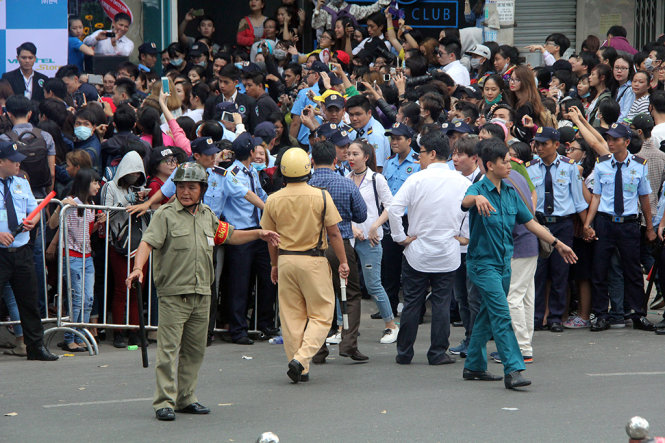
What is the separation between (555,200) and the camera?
431 inches

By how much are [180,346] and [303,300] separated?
4.82 feet

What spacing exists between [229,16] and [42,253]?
12802 mm

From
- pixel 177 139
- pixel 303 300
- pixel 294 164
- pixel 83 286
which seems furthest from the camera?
pixel 177 139

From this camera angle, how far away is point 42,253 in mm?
10148

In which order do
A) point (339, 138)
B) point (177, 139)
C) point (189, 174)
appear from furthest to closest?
point (177, 139) → point (339, 138) → point (189, 174)

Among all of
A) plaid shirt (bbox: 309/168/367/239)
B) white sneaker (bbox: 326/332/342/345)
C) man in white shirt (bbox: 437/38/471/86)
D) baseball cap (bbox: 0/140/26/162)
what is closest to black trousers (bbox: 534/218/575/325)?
white sneaker (bbox: 326/332/342/345)

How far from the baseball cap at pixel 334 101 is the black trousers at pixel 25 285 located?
417 centimetres

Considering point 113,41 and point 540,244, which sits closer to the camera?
point 540,244

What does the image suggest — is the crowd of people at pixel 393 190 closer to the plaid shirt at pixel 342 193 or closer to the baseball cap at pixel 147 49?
the plaid shirt at pixel 342 193

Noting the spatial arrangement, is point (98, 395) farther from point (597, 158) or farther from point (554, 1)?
point (554, 1)

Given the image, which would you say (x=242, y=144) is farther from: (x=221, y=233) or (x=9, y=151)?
(x=221, y=233)

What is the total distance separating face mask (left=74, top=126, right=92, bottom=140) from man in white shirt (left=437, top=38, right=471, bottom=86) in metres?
6.48

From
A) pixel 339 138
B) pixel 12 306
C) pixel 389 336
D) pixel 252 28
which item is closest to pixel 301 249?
pixel 389 336

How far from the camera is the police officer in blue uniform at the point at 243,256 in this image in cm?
1044
